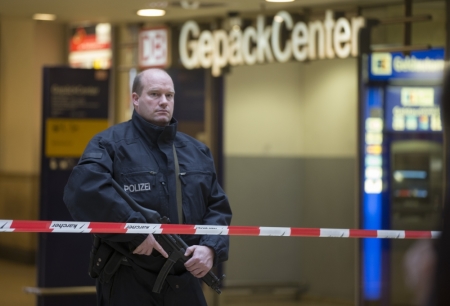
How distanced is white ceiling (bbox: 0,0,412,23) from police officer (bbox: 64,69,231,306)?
2.57m

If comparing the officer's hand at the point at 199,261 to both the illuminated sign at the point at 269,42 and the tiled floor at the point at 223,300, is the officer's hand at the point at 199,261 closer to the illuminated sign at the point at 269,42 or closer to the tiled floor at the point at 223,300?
the illuminated sign at the point at 269,42

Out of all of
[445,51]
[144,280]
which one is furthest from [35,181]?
[144,280]

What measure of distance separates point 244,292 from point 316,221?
2.84 feet

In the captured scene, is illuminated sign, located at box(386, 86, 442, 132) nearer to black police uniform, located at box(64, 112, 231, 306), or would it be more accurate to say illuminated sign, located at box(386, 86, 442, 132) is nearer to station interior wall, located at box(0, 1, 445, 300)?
station interior wall, located at box(0, 1, 445, 300)

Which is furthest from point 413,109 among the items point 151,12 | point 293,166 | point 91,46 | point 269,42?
point 91,46

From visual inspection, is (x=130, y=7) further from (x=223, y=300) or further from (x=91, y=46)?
(x=223, y=300)

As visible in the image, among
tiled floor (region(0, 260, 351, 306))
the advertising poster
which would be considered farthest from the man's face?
tiled floor (region(0, 260, 351, 306))

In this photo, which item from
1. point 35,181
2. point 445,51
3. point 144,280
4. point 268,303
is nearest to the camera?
point 144,280

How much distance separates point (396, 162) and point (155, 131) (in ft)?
10.2

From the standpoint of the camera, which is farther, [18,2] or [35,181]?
[35,181]

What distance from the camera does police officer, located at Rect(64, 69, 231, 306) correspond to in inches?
125

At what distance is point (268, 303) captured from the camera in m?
6.95

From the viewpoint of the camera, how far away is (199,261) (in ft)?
10.6

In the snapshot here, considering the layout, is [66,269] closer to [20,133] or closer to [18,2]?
[18,2]
